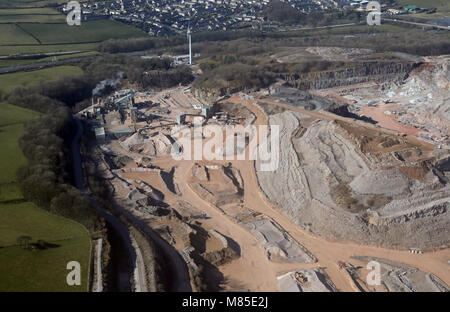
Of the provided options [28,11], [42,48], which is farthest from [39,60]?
[28,11]

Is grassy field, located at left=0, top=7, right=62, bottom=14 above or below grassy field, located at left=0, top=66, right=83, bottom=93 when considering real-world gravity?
above

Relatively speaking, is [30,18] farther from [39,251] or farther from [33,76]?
→ [39,251]

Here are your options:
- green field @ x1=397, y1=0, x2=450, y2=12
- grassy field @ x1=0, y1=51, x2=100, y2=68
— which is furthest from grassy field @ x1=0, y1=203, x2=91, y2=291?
green field @ x1=397, y1=0, x2=450, y2=12

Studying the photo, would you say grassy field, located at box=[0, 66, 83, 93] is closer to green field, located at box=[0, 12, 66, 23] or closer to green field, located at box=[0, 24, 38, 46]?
green field, located at box=[0, 24, 38, 46]

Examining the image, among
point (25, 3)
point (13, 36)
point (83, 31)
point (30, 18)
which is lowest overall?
point (13, 36)

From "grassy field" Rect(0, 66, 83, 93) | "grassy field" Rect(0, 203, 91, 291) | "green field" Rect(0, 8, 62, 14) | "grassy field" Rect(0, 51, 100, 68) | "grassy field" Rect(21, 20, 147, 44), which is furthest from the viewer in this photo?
"green field" Rect(0, 8, 62, 14)

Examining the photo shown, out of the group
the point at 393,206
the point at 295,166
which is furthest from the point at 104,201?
the point at 393,206
